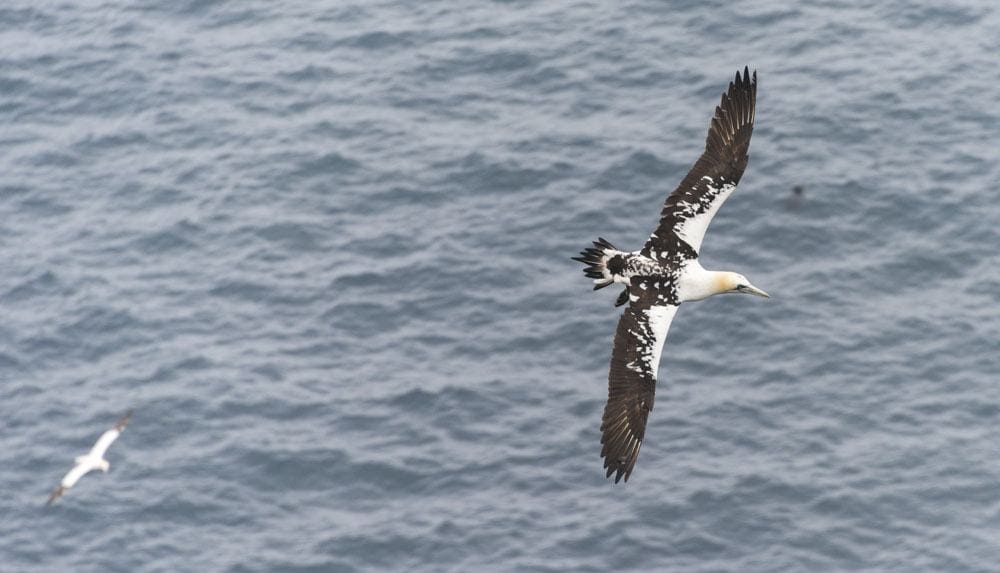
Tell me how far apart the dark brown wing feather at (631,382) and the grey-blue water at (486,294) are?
16288 millimetres

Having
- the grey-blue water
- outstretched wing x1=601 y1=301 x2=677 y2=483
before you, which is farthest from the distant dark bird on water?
the grey-blue water

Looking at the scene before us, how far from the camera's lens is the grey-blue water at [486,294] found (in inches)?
1781

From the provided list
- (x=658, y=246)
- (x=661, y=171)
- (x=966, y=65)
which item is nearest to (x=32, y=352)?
(x=661, y=171)

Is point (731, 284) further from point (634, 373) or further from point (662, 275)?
point (634, 373)

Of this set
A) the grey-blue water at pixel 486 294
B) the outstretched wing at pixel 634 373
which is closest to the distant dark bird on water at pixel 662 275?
the outstretched wing at pixel 634 373

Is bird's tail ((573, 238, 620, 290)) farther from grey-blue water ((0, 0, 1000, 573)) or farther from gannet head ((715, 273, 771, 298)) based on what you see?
grey-blue water ((0, 0, 1000, 573))

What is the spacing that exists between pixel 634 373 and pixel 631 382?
17 cm

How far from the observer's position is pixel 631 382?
28.8 metres

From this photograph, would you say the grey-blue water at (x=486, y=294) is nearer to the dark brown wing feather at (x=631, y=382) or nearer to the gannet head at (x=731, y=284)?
the dark brown wing feather at (x=631, y=382)

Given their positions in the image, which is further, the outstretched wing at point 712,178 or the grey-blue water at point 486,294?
→ the grey-blue water at point 486,294

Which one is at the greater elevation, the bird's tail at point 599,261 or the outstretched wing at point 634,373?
the bird's tail at point 599,261

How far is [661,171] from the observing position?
52.8 m

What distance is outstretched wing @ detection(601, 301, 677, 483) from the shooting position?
1121 inches

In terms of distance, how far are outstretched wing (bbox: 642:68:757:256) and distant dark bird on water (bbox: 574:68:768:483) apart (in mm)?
18
